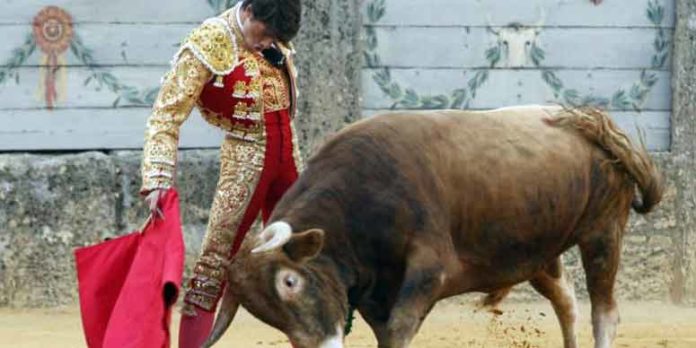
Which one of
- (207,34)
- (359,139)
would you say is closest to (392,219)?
(359,139)

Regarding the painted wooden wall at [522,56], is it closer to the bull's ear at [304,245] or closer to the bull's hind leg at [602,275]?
the bull's hind leg at [602,275]

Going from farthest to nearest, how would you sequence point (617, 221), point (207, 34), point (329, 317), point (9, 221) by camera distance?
point (9, 221) → point (617, 221) → point (207, 34) → point (329, 317)

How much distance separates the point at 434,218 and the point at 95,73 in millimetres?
3633

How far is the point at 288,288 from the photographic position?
19.7ft

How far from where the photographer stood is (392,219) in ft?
20.6

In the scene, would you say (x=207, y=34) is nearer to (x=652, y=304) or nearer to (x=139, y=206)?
(x=139, y=206)

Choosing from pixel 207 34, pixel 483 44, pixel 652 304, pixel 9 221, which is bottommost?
pixel 652 304

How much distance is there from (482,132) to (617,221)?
73 centimetres

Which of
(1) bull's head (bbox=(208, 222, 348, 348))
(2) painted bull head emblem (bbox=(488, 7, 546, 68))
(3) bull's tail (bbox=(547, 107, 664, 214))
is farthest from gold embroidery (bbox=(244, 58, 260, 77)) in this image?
(2) painted bull head emblem (bbox=(488, 7, 546, 68))

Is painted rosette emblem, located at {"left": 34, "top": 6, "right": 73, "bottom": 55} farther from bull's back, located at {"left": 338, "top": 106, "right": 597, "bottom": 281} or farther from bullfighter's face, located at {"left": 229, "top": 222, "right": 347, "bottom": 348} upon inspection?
bullfighter's face, located at {"left": 229, "top": 222, "right": 347, "bottom": 348}

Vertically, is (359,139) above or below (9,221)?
above

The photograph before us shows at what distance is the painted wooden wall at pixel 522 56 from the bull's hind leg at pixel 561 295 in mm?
2388

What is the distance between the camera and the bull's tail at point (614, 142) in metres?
7.13

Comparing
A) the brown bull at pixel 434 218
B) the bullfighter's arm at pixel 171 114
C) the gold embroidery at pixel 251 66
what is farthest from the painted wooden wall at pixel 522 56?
the bullfighter's arm at pixel 171 114
